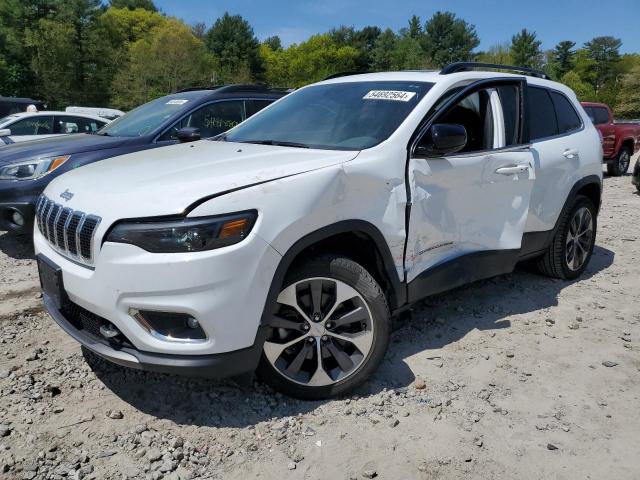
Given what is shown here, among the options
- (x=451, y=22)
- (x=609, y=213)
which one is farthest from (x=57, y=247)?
(x=451, y=22)

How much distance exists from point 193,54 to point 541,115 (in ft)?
189

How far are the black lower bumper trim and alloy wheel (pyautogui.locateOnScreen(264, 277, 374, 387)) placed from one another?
0.17 m

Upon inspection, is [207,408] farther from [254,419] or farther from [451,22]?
[451,22]

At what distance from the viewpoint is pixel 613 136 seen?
13008 millimetres

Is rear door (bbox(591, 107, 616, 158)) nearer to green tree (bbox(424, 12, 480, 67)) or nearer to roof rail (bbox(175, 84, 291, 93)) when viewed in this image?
roof rail (bbox(175, 84, 291, 93))

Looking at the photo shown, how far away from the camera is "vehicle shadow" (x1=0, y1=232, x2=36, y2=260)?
5387 millimetres

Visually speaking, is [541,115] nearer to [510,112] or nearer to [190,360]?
[510,112]

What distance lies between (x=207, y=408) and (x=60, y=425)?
705mm

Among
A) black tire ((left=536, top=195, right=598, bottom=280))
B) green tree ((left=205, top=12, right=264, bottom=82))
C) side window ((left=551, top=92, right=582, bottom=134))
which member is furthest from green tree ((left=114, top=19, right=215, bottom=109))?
black tire ((left=536, top=195, right=598, bottom=280))

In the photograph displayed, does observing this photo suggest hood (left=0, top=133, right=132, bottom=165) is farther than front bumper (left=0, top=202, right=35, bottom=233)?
Yes

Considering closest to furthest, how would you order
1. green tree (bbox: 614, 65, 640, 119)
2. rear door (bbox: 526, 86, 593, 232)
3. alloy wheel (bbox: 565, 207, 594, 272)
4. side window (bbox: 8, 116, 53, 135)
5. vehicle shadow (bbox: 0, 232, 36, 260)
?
rear door (bbox: 526, 86, 593, 232) < alloy wheel (bbox: 565, 207, 594, 272) < vehicle shadow (bbox: 0, 232, 36, 260) < side window (bbox: 8, 116, 53, 135) < green tree (bbox: 614, 65, 640, 119)

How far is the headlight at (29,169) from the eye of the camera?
509 cm

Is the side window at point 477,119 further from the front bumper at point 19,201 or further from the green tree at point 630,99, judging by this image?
the green tree at point 630,99

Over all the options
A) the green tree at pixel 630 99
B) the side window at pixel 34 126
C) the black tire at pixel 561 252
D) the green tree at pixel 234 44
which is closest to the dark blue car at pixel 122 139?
the black tire at pixel 561 252
